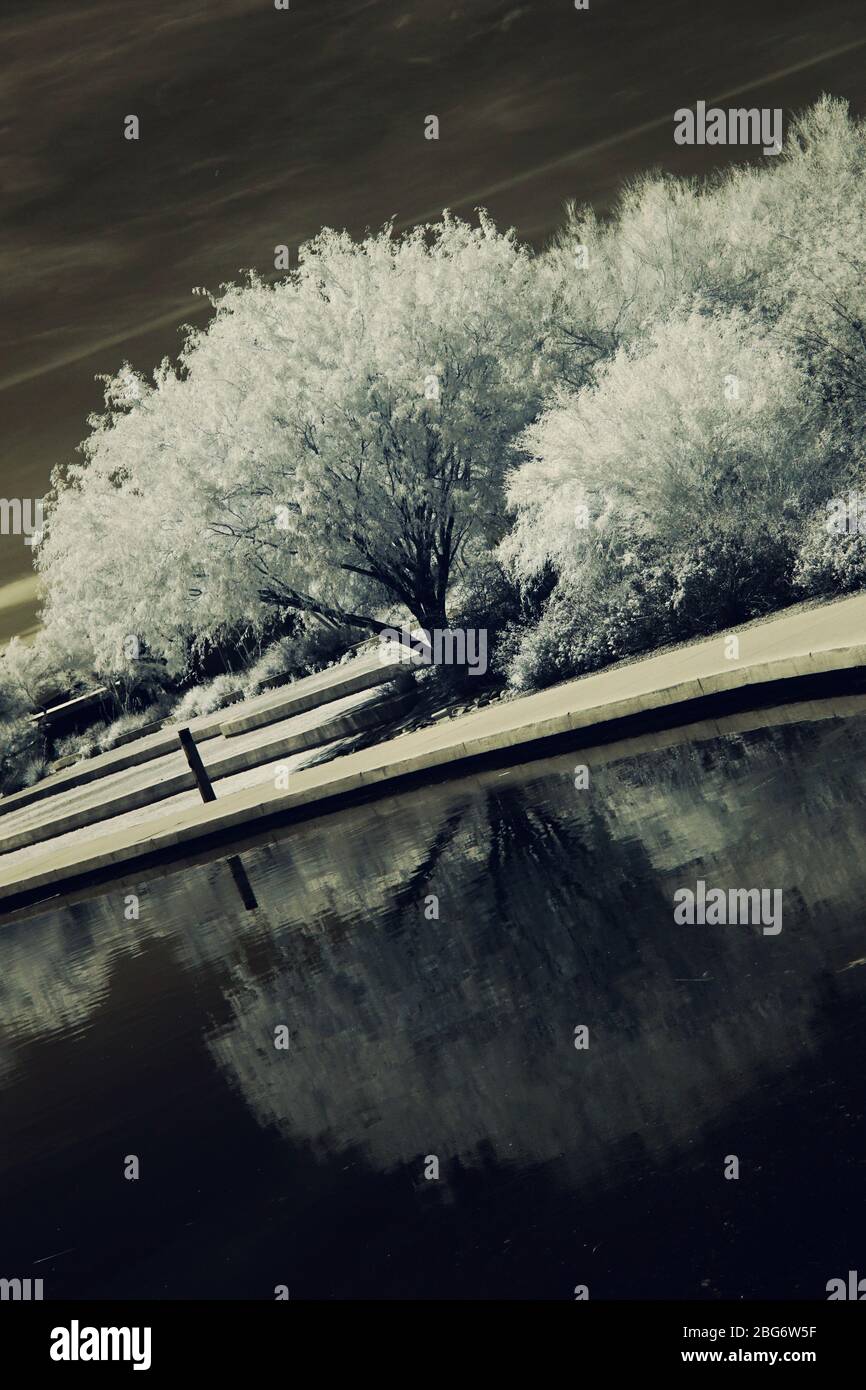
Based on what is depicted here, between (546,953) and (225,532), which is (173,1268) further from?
(225,532)

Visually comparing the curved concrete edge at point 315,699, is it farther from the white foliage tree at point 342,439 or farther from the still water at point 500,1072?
the still water at point 500,1072

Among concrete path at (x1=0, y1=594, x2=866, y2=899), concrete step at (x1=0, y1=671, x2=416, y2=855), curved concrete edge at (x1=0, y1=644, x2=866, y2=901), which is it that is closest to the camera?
curved concrete edge at (x1=0, y1=644, x2=866, y2=901)

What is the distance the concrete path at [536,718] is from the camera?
42.1 ft

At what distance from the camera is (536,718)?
1491 cm

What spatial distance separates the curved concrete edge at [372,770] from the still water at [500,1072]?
0.88 meters

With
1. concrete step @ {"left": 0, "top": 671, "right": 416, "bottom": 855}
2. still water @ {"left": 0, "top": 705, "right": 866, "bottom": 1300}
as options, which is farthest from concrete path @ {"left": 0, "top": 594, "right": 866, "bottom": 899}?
concrete step @ {"left": 0, "top": 671, "right": 416, "bottom": 855}

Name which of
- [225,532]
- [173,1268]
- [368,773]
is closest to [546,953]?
[173,1268]

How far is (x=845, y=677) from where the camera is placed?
11.9 m

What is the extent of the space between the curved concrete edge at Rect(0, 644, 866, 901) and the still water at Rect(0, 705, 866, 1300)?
2.88ft

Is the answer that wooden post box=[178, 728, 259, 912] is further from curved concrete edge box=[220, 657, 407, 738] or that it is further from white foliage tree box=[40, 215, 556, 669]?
curved concrete edge box=[220, 657, 407, 738]

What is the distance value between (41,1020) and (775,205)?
98.6 feet

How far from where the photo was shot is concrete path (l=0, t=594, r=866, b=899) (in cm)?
1284
